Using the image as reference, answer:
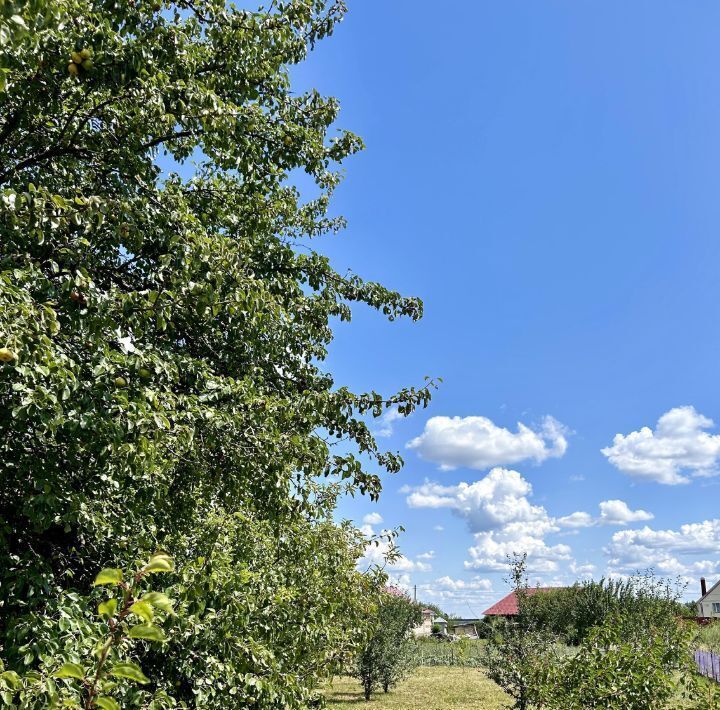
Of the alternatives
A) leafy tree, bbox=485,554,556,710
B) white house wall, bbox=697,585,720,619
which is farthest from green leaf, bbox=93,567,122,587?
white house wall, bbox=697,585,720,619

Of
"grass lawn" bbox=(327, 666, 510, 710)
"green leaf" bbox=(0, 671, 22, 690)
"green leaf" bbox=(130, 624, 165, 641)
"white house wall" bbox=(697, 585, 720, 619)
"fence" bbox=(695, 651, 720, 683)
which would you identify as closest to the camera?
"green leaf" bbox=(130, 624, 165, 641)

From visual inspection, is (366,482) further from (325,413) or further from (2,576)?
(2,576)

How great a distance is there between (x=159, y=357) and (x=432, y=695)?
22118 mm

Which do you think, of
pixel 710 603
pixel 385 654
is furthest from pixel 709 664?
pixel 710 603

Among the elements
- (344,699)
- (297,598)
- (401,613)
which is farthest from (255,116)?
(401,613)

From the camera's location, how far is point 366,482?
580cm

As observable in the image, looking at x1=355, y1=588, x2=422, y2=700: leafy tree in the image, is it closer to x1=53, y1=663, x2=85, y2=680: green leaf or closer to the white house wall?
x1=53, y1=663, x2=85, y2=680: green leaf

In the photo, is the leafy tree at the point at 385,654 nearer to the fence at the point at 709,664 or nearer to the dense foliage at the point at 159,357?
the fence at the point at 709,664

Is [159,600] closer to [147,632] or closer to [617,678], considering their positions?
[147,632]

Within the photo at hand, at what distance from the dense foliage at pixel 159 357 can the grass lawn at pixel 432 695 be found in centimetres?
1190

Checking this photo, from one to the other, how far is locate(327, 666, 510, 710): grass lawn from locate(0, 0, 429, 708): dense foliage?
11.9 meters

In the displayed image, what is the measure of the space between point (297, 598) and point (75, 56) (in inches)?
218

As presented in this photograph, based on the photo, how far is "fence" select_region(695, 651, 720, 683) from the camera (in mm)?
21391

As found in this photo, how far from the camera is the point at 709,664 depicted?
74.8 feet
